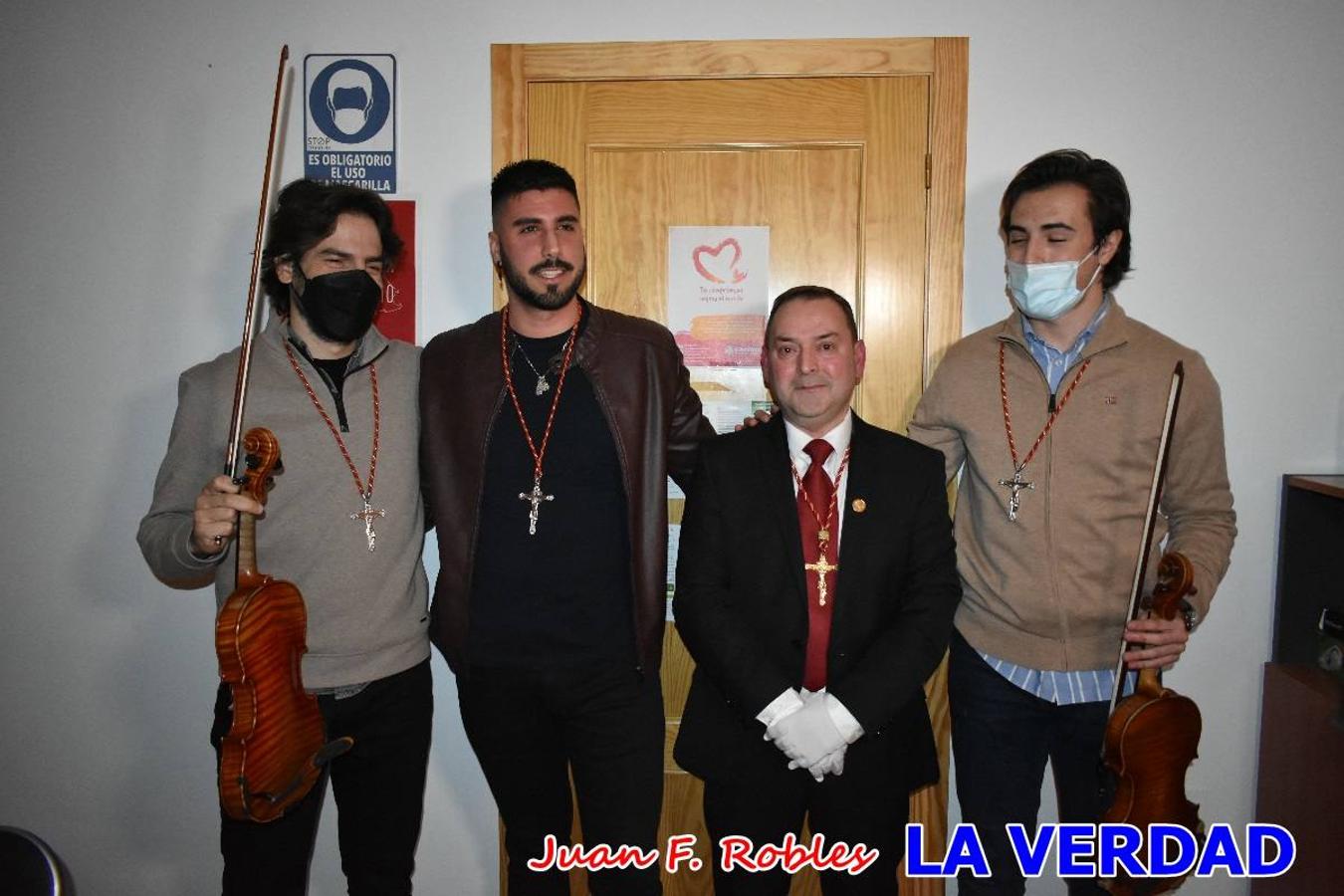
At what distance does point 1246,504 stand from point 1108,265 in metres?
0.91

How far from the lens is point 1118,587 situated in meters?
1.82

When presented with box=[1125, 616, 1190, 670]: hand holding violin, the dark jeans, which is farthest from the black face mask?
box=[1125, 616, 1190, 670]: hand holding violin

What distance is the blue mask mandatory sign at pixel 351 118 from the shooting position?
236 centimetres

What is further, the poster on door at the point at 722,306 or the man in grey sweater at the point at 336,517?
the poster on door at the point at 722,306

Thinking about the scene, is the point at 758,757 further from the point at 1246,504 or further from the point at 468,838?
the point at 1246,504

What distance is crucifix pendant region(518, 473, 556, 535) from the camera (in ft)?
5.94

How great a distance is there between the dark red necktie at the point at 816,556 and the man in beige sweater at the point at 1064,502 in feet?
1.31

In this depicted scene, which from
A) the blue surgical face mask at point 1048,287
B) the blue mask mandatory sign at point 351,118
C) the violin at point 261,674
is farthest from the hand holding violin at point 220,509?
the blue surgical face mask at point 1048,287

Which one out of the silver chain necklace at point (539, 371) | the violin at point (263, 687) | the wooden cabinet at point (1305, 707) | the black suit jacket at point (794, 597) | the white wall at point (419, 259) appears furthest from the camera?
the white wall at point (419, 259)

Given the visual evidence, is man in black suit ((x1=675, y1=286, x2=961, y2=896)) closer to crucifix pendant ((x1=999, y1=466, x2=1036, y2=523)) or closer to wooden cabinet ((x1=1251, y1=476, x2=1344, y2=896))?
crucifix pendant ((x1=999, y1=466, x2=1036, y2=523))

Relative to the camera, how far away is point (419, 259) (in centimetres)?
240

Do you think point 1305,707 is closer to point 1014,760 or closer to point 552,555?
point 1014,760

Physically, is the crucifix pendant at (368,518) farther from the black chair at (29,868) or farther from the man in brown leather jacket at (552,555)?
the black chair at (29,868)

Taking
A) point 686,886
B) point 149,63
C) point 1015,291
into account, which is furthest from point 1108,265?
point 149,63
